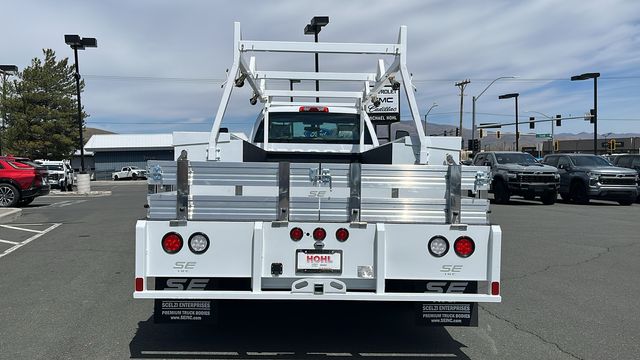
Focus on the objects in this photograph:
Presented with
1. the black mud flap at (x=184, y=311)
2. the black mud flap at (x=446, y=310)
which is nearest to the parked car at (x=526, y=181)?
the black mud flap at (x=446, y=310)

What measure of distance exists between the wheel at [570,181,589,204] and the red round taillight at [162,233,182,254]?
20.8m

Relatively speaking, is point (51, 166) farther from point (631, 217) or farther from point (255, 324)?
point (255, 324)

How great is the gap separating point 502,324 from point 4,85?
4933 centimetres

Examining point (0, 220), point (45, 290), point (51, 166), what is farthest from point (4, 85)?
point (45, 290)

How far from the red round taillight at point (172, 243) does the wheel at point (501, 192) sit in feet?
61.7

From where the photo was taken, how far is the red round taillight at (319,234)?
14.0ft

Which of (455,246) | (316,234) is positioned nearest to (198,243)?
(316,234)

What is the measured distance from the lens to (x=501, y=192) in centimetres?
2167

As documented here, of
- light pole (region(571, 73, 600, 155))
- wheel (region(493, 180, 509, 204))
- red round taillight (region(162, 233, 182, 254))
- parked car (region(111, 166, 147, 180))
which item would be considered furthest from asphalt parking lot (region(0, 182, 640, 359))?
parked car (region(111, 166, 147, 180))

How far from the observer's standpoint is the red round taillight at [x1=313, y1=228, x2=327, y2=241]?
14.0ft

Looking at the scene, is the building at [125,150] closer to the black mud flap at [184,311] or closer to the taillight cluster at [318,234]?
the black mud flap at [184,311]

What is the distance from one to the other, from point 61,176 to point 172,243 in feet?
114

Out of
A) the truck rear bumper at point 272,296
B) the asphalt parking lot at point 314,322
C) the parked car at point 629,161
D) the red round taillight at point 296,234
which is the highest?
the parked car at point 629,161

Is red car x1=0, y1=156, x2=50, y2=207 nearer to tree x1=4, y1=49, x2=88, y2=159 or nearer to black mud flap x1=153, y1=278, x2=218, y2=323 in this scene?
black mud flap x1=153, y1=278, x2=218, y2=323
